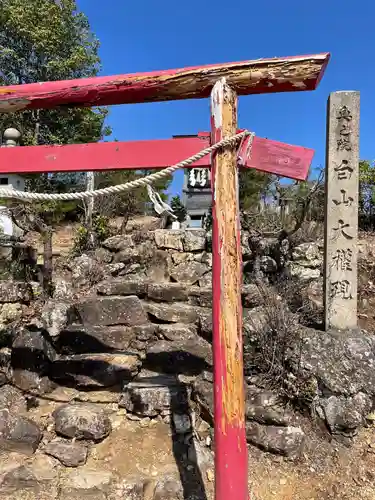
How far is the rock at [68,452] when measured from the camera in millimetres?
2922

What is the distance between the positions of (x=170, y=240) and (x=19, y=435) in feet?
19.9

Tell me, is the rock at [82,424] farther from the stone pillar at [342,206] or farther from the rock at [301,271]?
the rock at [301,271]

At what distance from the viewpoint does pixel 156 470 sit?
2.95m

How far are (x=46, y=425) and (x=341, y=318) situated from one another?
334cm

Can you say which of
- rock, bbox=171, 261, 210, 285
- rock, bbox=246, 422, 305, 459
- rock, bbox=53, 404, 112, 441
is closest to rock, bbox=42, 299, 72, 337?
rock, bbox=53, 404, 112, 441

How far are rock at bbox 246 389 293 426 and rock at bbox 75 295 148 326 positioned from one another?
291cm

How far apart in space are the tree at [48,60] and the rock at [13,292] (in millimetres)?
6777

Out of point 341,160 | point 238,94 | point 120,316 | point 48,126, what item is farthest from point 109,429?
point 48,126

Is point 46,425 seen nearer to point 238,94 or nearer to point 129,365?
point 129,365

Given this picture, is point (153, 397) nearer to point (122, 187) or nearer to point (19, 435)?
point (19, 435)

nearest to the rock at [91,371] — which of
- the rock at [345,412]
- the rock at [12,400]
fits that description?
the rock at [12,400]

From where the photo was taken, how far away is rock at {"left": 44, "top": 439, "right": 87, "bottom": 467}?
9.59 feet

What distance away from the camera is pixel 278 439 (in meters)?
3.07

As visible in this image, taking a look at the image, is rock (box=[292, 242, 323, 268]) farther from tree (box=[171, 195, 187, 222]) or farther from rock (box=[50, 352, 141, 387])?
tree (box=[171, 195, 187, 222])
